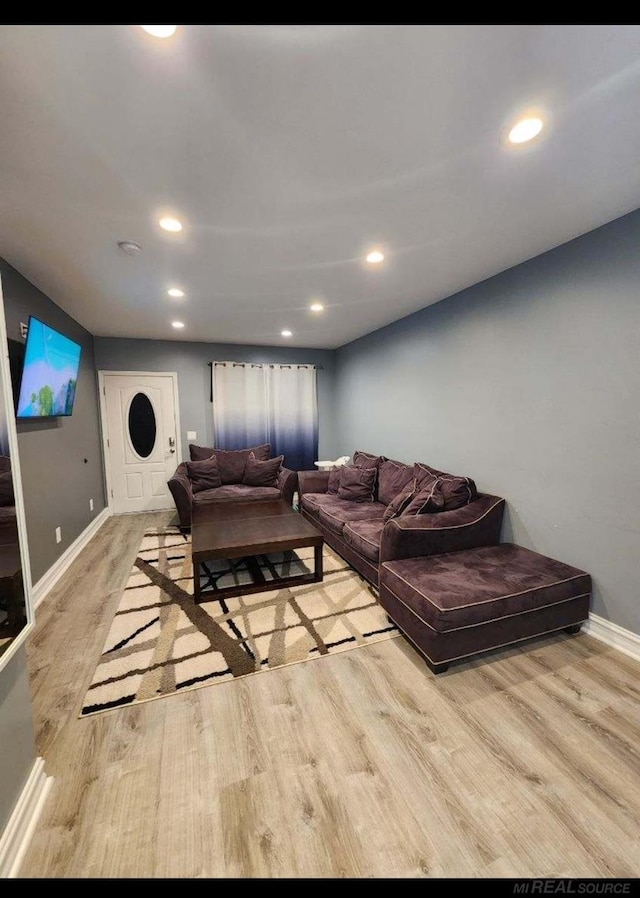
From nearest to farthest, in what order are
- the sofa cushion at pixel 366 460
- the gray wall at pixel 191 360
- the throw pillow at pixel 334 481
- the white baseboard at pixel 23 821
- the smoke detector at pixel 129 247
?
the white baseboard at pixel 23 821
the smoke detector at pixel 129 247
the sofa cushion at pixel 366 460
the throw pillow at pixel 334 481
the gray wall at pixel 191 360

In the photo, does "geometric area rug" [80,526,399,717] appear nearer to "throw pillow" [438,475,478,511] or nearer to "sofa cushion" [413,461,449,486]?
"throw pillow" [438,475,478,511]

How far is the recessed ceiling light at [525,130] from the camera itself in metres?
1.32

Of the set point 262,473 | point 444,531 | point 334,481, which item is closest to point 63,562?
point 262,473

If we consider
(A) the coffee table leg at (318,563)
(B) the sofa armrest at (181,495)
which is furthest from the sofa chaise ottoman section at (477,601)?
(B) the sofa armrest at (181,495)

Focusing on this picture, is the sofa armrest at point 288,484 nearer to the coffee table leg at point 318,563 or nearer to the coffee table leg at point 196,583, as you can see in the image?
the coffee table leg at point 318,563

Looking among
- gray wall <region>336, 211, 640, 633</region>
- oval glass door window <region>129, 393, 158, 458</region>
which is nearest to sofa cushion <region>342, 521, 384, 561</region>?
gray wall <region>336, 211, 640, 633</region>

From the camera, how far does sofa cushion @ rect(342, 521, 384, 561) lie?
8.97 ft

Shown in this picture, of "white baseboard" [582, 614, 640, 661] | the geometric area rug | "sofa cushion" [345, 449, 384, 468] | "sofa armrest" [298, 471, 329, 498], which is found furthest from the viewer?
"sofa armrest" [298, 471, 329, 498]

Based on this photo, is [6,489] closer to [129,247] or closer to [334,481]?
[129,247]

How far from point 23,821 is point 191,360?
A: 194 inches

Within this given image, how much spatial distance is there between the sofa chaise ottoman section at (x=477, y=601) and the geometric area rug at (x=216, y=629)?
383 mm

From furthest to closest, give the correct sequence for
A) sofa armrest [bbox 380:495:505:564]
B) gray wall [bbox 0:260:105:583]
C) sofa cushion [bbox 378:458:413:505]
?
sofa cushion [bbox 378:458:413:505]
gray wall [bbox 0:260:105:583]
sofa armrest [bbox 380:495:505:564]

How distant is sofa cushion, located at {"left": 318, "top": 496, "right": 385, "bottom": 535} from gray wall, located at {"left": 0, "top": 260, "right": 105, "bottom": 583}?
2.47 metres

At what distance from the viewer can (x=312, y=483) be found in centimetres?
454
